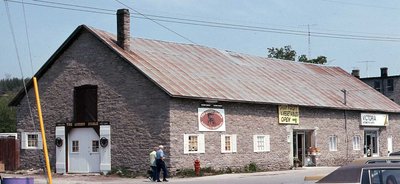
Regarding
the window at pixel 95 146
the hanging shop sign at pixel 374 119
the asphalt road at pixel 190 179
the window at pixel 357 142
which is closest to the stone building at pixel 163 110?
the window at pixel 95 146

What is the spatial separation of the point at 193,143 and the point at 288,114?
7.80 m

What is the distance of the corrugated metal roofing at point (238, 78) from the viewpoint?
1323 inches

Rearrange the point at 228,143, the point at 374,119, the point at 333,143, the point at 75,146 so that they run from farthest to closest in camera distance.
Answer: the point at 374,119
the point at 333,143
the point at 75,146
the point at 228,143

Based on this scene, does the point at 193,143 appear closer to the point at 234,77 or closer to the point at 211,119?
the point at 211,119

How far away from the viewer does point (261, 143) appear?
36.5 meters

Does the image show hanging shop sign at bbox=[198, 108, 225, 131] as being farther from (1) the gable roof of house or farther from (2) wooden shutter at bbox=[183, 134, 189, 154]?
(2) wooden shutter at bbox=[183, 134, 189, 154]

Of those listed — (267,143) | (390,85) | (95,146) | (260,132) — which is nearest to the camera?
(95,146)

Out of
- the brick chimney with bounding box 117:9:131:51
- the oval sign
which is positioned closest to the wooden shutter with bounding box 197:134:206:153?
the oval sign

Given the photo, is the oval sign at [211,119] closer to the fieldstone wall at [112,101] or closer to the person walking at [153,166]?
the fieldstone wall at [112,101]

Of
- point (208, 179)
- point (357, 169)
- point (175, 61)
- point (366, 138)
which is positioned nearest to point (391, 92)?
point (366, 138)

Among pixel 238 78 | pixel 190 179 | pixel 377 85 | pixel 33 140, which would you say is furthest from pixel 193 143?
pixel 377 85

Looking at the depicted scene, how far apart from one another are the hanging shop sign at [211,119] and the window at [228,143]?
552 mm

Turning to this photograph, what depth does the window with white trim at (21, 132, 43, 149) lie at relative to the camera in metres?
36.2

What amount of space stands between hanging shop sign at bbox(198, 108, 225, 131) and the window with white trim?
354 inches
